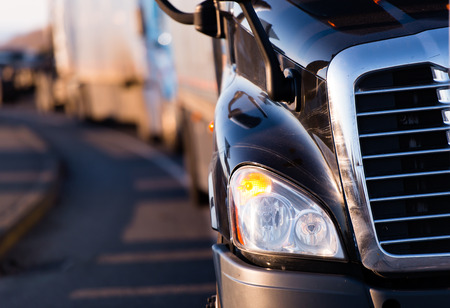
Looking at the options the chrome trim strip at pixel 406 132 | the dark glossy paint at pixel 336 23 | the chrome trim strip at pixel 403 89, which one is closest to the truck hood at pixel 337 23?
the dark glossy paint at pixel 336 23

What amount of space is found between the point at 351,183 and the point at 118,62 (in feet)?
47.8

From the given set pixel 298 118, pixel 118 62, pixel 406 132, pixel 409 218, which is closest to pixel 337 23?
pixel 298 118

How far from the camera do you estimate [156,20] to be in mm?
13828

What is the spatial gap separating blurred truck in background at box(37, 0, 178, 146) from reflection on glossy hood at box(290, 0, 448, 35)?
9.52 m

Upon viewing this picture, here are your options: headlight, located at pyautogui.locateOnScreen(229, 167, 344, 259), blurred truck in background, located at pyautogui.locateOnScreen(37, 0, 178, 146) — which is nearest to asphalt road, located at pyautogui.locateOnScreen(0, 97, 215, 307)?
blurred truck in background, located at pyautogui.locateOnScreen(37, 0, 178, 146)

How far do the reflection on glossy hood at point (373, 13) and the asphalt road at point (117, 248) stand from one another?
2.65 meters

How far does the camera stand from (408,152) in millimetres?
3174

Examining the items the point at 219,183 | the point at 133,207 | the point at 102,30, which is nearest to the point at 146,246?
the point at 133,207

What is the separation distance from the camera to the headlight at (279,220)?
3.15 meters

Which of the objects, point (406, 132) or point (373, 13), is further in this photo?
point (373, 13)

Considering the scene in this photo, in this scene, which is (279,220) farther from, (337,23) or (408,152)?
(337,23)

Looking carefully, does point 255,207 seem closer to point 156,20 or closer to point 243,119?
point 243,119

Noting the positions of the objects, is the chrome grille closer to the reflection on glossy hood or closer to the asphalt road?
the reflection on glossy hood

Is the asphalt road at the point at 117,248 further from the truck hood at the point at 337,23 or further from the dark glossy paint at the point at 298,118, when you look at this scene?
the truck hood at the point at 337,23
